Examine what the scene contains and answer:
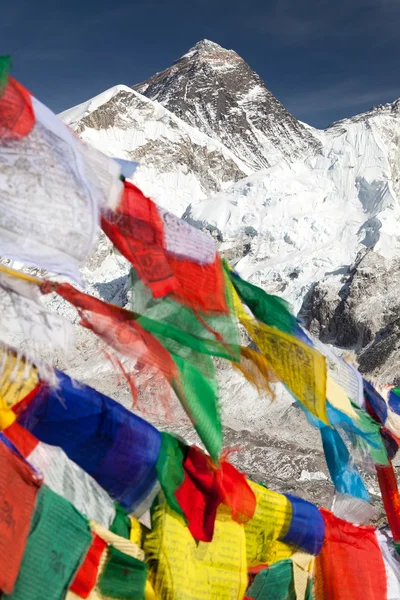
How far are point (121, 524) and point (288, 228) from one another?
27057 mm

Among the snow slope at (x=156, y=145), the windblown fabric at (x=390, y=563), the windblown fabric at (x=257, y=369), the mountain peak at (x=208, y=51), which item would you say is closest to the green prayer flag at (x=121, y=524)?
the windblown fabric at (x=257, y=369)

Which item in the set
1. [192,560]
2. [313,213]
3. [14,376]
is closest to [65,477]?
[14,376]

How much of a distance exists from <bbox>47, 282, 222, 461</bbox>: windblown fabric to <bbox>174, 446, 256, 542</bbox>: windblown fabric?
5.7 inches

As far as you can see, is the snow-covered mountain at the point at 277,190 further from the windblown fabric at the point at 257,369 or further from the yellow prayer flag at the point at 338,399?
the windblown fabric at the point at 257,369

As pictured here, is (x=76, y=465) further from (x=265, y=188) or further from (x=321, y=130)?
(x=321, y=130)

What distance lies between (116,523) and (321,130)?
238 feet

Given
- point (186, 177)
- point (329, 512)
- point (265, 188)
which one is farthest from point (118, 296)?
point (329, 512)

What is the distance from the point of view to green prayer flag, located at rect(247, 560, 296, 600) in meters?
2.55

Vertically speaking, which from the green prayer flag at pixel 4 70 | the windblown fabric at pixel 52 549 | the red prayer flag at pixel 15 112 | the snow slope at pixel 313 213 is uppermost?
the snow slope at pixel 313 213

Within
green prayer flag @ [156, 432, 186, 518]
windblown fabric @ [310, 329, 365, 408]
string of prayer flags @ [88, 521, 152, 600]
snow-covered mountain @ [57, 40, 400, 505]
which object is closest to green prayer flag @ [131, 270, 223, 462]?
green prayer flag @ [156, 432, 186, 518]

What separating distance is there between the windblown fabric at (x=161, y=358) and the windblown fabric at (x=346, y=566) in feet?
3.22

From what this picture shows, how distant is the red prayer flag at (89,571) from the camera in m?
1.91

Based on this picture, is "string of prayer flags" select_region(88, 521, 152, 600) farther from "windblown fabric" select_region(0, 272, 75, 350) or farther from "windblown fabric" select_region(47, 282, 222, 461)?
"windblown fabric" select_region(0, 272, 75, 350)

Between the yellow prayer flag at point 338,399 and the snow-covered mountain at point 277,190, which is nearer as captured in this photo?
the yellow prayer flag at point 338,399
